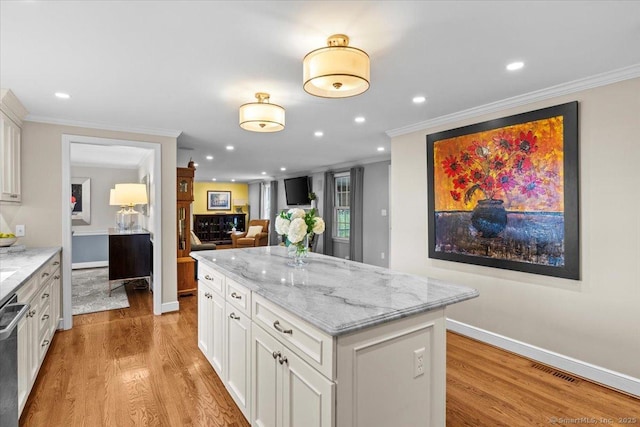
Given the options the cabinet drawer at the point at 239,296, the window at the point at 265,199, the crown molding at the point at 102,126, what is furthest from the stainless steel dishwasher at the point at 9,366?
the window at the point at 265,199

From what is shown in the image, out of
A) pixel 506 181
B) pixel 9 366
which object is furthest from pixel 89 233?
pixel 506 181

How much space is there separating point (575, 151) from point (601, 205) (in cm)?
47

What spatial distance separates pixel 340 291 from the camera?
1.76m

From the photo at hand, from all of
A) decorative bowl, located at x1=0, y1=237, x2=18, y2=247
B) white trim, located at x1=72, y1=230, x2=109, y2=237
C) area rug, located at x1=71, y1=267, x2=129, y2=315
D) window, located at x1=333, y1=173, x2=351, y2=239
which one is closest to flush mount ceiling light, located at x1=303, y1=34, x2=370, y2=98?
decorative bowl, located at x1=0, y1=237, x2=18, y2=247

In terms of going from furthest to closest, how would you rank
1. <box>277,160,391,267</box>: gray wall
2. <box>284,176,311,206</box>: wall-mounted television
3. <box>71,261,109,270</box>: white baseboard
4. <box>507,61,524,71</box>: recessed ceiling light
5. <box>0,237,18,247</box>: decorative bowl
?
1. <box>284,176,311,206</box>: wall-mounted television
2. <box>71,261,109,270</box>: white baseboard
3. <box>277,160,391,267</box>: gray wall
4. <box>0,237,18,247</box>: decorative bowl
5. <box>507,61,524,71</box>: recessed ceiling light

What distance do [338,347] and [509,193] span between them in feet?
8.42

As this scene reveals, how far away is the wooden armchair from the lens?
972cm

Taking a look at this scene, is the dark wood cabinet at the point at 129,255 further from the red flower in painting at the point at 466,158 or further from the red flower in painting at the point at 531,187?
the red flower in painting at the point at 531,187

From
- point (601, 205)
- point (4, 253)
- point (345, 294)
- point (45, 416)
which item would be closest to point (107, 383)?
point (45, 416)

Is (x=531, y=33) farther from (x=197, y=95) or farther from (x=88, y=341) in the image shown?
(x=88, y=341)

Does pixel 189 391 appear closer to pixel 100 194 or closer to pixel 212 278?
pixel 212 278

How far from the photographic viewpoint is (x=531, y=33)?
1.96 metres

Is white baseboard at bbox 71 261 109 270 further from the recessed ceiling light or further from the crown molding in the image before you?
the recessed ceiling light

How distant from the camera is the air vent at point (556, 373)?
264 cm
